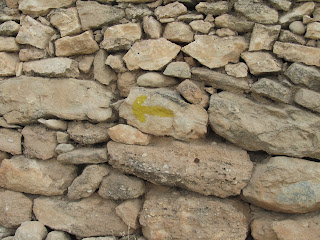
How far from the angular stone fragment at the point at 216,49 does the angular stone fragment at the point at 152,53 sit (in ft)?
0.45

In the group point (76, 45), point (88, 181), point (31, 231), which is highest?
point (76, 45)

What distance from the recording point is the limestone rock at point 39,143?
2.83 m

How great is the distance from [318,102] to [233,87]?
646 millimetres

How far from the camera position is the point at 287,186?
235cm

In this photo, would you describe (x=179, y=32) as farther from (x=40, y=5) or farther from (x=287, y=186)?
(x=287, y=186)

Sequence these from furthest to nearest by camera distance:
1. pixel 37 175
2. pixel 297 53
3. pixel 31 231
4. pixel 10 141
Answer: pixel 10 141 → pixel 37 175 → pixel 31 231 → pixel 297 53

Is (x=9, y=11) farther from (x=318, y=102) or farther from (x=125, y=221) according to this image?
(x=318, y=102)

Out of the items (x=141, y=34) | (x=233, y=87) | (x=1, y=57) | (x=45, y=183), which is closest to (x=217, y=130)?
(x=233, y=87)

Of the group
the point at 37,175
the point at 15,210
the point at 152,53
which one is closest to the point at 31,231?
the point at 15,210

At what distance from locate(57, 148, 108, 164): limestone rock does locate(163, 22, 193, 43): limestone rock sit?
116 cm

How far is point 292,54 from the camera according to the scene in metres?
2.36

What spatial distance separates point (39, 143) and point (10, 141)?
0.32m

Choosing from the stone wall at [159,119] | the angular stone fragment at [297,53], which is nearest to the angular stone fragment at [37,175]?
the stone wall at [159,119]

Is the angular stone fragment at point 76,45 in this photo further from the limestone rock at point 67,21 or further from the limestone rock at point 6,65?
the limestone rock at point 6,65
